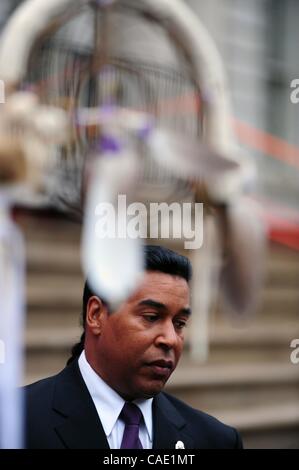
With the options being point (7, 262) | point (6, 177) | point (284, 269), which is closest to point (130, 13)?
point (6, 177)

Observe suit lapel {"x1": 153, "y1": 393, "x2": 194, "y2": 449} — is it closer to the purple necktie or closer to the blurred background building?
the purple necktie

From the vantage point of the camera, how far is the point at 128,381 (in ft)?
3.18

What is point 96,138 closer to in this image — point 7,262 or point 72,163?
point 72,163

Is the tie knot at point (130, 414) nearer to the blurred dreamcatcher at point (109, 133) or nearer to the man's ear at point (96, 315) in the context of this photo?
the man's ear at point (96, 315)

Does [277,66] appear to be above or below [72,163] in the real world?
above

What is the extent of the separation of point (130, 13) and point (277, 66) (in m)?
6.32

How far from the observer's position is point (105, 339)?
3.17 feet

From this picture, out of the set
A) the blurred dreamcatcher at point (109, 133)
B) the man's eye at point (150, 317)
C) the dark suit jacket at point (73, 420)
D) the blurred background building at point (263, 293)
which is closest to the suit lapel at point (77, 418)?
the dark suit jacket at point (73, 420)

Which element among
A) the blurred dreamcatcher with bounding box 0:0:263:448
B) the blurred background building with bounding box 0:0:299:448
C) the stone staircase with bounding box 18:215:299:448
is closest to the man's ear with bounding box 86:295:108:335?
the blurred dreamcatcher with bounding box 0:0:263:448

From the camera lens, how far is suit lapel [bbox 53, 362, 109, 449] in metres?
1.02

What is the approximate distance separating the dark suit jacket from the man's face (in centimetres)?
6

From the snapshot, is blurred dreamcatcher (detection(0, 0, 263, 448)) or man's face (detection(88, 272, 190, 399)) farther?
blurred dreamcatcher (detection(0, 0, 263, 448))

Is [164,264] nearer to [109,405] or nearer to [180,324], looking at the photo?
[180,324]

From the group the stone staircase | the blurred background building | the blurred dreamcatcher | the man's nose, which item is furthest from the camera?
the blurred background building
